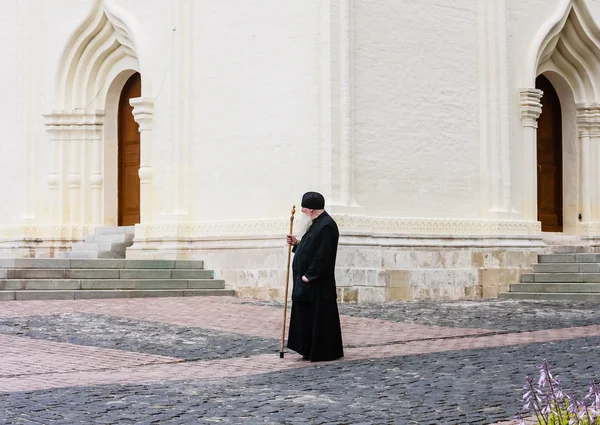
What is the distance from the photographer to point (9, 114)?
22.7 meters

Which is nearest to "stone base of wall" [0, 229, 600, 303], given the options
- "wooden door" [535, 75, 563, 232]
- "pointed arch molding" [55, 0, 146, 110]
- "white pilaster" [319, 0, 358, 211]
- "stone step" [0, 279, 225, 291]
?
"stone step" [0, 279, 225, 291]

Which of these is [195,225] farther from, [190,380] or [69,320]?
[190,380]

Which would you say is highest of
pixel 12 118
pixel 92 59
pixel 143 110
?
pixel 92 59

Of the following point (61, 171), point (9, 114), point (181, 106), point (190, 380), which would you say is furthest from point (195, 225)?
point (190, 380)

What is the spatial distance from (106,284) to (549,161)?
9.29m

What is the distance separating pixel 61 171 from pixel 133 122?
1.72 m

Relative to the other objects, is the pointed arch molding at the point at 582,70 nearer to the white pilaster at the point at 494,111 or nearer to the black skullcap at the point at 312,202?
the white pilaster at the point at 494,111

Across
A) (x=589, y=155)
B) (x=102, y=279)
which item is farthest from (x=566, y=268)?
(x=102, y=279)

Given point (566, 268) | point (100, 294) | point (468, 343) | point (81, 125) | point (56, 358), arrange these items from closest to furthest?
point (56, 358) → point (468, 343) → point (100, 294) → point (566, 268) → point (81, 125)

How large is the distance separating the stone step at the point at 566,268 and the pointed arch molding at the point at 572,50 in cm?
343

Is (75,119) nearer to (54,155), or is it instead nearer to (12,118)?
(54,155)

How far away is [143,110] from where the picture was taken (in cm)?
1997

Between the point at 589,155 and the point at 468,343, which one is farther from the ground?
the point at 589,155

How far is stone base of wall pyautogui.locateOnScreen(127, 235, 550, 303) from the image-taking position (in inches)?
687
